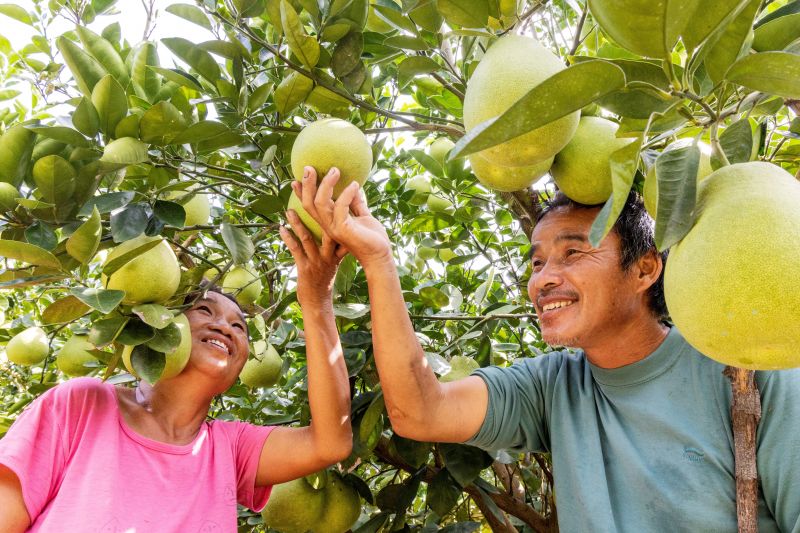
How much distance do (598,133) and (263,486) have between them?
1.67m

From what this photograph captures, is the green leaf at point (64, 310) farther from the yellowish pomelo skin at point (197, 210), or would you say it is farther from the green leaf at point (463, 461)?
the green leaf at point (463, 461)

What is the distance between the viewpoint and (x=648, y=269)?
5.91ft

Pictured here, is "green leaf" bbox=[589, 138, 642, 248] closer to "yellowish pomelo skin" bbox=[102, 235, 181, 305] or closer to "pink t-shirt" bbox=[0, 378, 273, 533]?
"yellowish pomelo skin" bbox=[102, 235, 181, 305]

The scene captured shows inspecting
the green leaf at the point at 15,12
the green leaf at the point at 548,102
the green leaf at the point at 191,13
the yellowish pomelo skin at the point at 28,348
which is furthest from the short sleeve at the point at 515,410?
the green leaf at the point at 15,12

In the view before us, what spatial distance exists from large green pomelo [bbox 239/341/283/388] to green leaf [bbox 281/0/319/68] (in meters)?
1.21

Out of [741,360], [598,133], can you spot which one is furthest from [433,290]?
[741,360]

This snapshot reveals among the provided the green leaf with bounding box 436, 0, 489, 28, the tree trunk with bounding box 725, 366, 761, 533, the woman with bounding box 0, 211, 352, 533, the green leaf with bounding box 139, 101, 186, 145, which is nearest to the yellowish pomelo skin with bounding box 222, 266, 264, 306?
the woman with bounding box 0, 211, 352, 533

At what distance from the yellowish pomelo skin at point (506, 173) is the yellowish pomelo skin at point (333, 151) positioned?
0.84 feet

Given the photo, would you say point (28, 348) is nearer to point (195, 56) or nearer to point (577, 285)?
point (195, 56)

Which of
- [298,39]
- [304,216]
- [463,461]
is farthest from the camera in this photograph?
[463,461]

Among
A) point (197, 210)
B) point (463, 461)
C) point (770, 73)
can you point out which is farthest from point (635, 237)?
point (197, 210)

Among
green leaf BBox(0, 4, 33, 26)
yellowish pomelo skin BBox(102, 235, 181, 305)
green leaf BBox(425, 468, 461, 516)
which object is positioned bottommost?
green leaf BBox(425, 468, 461, 516)

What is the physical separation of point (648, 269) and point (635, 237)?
0.34 feet

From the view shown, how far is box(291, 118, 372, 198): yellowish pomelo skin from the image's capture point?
4.24 feet
